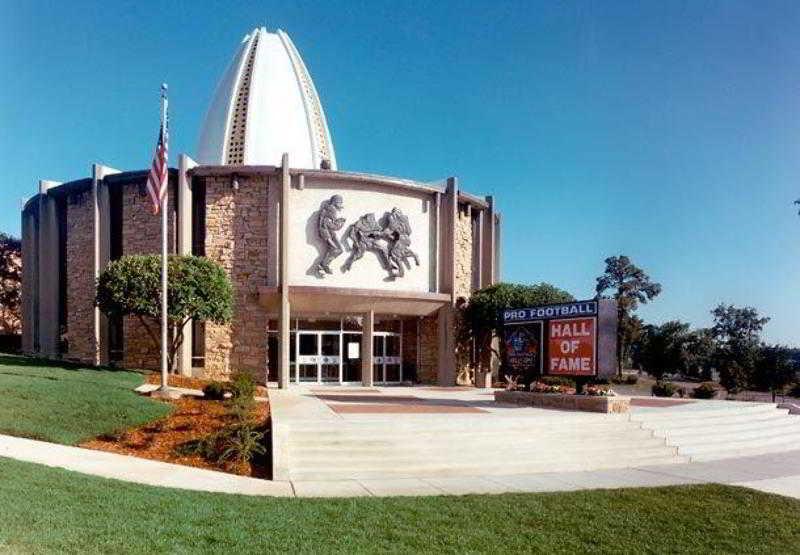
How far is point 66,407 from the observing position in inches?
544

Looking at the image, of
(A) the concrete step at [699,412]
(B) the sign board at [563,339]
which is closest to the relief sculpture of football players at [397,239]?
(B) the sign board at [563,339]

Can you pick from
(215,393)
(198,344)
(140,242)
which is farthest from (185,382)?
(140,242)

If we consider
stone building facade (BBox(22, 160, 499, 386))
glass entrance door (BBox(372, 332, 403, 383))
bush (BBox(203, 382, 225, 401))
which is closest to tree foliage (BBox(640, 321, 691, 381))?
stone building facade (BBox(22, 160, 499, 386))

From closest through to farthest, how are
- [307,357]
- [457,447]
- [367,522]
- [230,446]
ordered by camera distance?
[367,522], [230,446], [457,447], [307,357]

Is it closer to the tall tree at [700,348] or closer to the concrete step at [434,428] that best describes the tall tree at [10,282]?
the concrete step at [434,428]

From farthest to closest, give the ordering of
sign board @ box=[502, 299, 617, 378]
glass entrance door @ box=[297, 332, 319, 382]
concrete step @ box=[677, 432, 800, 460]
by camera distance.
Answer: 1. glass entrance door @ box=[297, 332, 319, 382]
2. sign board @ box=[502, 299, 617, 378]
3. concrete step @ box=[677, 432, 800, 460]

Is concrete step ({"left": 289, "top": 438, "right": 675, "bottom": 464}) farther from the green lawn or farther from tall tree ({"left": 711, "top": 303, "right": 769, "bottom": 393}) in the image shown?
tall tree ({"left": 711, "top": 303, "right": 769, "bottom": 393})

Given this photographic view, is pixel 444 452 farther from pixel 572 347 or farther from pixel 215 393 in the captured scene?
pixel 215 393

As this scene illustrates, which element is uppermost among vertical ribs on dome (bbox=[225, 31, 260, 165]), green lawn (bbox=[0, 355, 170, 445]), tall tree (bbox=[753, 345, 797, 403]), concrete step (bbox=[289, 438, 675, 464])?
vertical ribs on dome (bbox=[225, 31, 260, 165])

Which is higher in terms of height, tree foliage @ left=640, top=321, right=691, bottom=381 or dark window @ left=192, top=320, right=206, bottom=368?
dark window @ left=192, top=320, right=206, bottom=368

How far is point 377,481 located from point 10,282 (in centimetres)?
5462

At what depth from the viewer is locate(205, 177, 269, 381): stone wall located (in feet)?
88.2

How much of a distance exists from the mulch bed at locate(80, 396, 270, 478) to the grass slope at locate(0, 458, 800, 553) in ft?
8.33

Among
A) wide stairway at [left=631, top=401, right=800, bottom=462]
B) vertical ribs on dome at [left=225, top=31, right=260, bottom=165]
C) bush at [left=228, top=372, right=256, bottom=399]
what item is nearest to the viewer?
wide stairway at [left=631, top=401, right=800, bottom=462]
